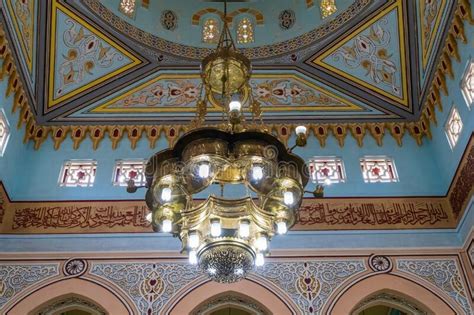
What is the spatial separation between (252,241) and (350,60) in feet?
13.4

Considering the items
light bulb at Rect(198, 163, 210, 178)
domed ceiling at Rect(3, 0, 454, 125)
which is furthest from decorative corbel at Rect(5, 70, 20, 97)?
light bulb at Rect(198, 163, 210, 178)

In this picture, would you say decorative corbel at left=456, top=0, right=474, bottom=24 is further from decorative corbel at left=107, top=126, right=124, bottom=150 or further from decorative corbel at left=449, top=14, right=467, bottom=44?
decorative corbel at left=107, top=126, right=124, bottom=150

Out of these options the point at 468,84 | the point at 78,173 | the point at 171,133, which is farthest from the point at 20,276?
the point at 468,84

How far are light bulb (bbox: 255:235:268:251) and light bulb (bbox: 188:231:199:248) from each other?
0.39 metres

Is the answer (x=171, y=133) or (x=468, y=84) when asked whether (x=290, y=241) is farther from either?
(x=468, y=84)

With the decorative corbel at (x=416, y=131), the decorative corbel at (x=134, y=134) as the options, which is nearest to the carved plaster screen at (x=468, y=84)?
the decorative corbel at (x=416, y=131)

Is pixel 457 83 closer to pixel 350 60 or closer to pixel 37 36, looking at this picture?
pixel 350 60

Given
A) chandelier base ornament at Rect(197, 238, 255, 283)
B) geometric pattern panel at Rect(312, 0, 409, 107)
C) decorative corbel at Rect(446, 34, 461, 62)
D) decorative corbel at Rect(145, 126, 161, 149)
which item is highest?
geometric pattern panel at Rect(312, 0, 409, 107)

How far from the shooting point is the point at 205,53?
7512mm

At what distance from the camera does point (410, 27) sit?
6.81m

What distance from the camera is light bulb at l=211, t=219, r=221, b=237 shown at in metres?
3.68

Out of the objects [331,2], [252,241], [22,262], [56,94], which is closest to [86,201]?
[22,262]

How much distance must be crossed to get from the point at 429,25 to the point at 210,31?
2767mm

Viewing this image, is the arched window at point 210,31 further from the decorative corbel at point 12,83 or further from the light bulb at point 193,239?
the light bulb at point 193,239
